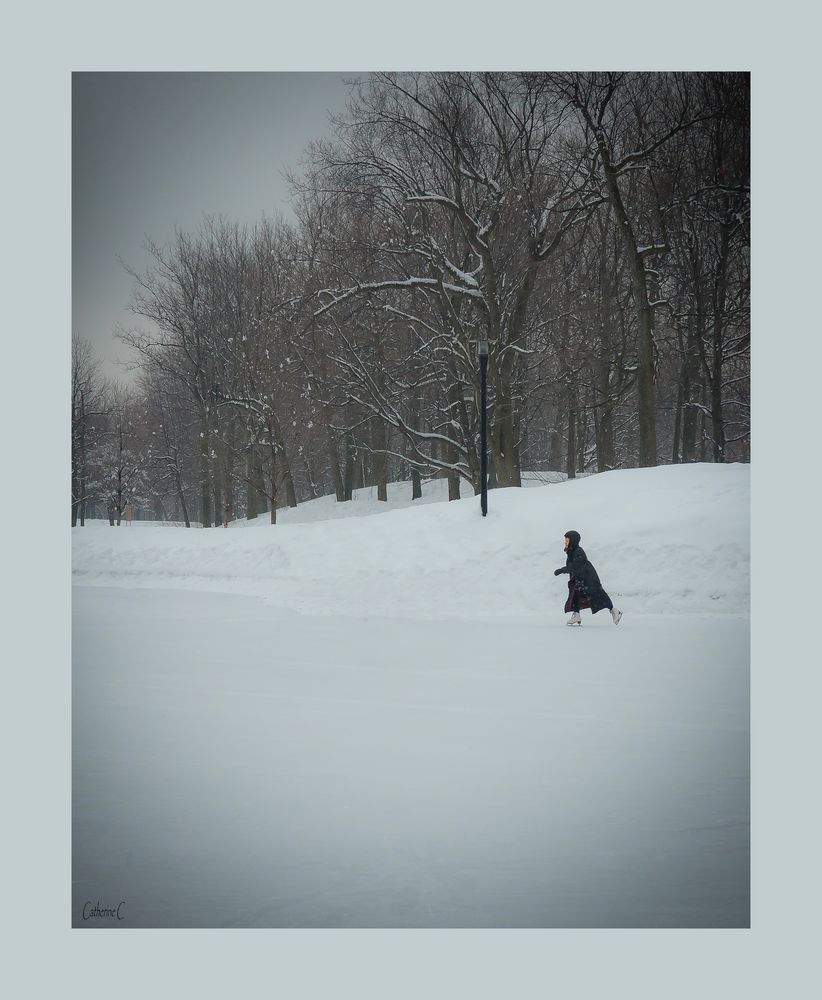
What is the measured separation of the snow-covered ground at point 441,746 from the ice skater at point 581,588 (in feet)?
1.11

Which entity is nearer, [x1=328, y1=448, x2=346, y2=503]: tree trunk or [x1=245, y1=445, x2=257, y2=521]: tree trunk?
[x1=245, y1=445, x2=257, y2=521]: tree trunk

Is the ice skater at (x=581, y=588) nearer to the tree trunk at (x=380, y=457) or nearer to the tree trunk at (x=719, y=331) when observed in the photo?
the tree trunk at (x=719, y=331)

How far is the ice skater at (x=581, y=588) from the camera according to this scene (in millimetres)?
11469

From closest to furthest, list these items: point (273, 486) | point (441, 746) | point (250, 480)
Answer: point (441, 746) → point (273, 486) → point (250, 480)

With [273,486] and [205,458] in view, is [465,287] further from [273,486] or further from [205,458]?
[205,458]

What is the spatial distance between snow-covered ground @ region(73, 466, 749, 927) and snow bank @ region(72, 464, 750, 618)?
61 mm

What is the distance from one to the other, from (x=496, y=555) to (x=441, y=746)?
8.20 metres

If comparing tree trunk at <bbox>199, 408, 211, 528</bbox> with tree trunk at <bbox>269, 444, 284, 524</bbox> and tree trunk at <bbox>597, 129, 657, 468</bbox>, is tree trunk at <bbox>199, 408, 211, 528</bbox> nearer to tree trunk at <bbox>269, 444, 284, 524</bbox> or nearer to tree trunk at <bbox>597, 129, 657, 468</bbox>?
tree trunk at <bbox>269, 444, 284, 524</bbox>

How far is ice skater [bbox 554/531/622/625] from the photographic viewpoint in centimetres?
1147

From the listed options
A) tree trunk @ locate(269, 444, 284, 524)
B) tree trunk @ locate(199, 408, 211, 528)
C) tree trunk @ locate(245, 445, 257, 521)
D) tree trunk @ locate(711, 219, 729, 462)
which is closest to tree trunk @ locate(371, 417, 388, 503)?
tree trunk @ locate(269, 444, 284, 524)

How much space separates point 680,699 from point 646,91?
7049mm

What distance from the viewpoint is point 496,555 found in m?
14.1

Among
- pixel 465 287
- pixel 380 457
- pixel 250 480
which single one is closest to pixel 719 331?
pixel 465 287
